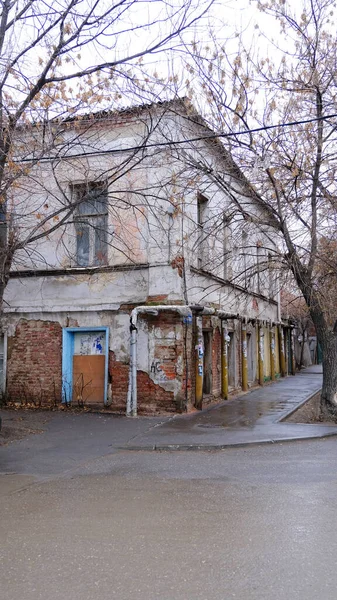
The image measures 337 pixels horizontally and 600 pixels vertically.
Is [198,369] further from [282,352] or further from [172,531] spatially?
[282,352]

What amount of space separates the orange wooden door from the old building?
25 millimetres

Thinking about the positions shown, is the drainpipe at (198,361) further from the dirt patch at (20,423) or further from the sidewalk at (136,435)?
the dirt patch at (20,423)

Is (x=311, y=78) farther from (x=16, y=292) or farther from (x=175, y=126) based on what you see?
(x=16, y=292)

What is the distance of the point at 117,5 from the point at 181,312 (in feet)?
20.4

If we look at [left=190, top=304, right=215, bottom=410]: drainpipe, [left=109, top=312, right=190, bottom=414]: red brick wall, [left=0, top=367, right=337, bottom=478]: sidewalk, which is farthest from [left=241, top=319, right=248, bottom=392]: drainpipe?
[left=109, top=312, right=190, bottom=414]: red brick wall

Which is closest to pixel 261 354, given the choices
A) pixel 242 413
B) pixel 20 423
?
pixel 242 413

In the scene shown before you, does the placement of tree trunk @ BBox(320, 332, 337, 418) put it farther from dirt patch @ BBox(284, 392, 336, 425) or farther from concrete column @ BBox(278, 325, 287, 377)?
concrete column @ BBox(278, 325, 287, 377)

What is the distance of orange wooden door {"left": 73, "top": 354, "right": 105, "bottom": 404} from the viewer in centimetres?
1370

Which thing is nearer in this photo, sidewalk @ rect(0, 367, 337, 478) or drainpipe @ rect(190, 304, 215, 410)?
sidewalk @ rect(0, 367, 337, 478)

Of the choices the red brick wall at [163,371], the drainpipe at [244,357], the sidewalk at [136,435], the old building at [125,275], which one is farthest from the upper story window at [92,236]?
the drainpipe at [244,357]

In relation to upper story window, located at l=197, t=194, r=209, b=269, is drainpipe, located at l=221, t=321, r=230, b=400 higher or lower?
lower

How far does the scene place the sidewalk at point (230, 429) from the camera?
980cm

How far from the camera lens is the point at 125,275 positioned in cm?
1344

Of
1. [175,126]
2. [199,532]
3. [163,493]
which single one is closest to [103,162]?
[175,126]
